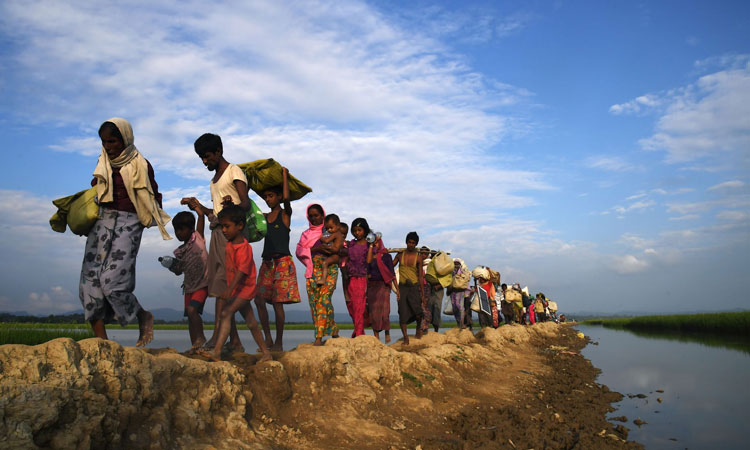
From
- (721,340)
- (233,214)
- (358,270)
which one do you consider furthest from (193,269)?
(721,340)

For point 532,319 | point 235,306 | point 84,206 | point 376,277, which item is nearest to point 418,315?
point 376,277

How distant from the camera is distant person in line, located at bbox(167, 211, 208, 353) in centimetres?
501

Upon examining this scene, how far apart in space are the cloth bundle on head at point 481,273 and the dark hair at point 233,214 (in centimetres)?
1062

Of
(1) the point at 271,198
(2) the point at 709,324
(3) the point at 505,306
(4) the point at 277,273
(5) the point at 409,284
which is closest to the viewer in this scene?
(4) the point at 277,273

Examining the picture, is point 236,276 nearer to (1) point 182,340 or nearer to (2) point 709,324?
(1) point 182,340

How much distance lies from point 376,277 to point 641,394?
4.76m

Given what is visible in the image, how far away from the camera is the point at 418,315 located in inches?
379

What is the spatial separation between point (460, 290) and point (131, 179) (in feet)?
33.0

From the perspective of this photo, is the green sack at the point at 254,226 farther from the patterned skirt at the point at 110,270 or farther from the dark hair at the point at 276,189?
the patterned skirt at the point at 110,270

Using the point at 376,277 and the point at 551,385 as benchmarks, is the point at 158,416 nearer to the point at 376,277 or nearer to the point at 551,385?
the point at 376,277

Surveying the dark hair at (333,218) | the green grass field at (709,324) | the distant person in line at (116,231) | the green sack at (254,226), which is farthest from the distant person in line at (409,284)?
the green grass field at (709,324)

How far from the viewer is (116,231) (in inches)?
178

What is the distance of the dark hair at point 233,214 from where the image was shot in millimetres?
4734

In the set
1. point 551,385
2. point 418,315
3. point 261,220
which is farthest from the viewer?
point 418,315
